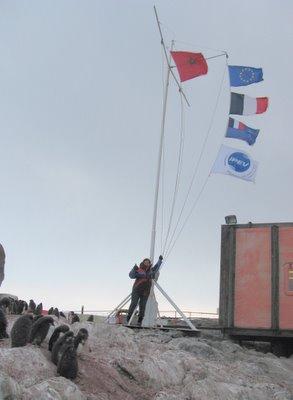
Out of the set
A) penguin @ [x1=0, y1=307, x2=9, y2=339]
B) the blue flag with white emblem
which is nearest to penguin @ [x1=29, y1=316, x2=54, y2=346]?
Answer: penguin @ [x1=0, y1=307, x2=9, y2=339]

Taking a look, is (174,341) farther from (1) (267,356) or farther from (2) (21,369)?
(2) (21,369)

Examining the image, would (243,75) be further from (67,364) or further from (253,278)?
(67,364)

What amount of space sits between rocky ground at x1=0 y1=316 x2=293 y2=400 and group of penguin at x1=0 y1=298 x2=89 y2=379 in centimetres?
18

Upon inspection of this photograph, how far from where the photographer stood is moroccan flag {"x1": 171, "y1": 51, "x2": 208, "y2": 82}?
78.3 ft

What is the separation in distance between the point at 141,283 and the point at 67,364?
863 cm

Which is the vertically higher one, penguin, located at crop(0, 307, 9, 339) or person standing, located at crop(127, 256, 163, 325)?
person standing, located at crop(127, 256, 163, 325)

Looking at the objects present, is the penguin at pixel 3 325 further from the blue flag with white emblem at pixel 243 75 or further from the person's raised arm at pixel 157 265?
the blue flag with white emblem at pixel 243 75

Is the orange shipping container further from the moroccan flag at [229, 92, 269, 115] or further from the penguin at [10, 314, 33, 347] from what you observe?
the penguin at [10, 314, 33, 347]

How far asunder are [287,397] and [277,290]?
22.2ft

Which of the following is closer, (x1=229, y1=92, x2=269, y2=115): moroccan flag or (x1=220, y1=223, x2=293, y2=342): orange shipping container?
(x1=220, y1=223, x2=293, y2=342): orange shipping container

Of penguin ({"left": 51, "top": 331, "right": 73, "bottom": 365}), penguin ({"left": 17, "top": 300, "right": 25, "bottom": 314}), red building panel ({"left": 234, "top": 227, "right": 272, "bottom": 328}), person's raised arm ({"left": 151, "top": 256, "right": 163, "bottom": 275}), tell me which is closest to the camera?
penguin ({"left": 51, "top": 331, "right": 73, "bottom": 365})

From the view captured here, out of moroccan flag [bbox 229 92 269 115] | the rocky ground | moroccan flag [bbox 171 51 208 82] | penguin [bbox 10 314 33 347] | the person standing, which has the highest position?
moroccan flag [bbox 171 51 208 82]

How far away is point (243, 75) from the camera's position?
24.7 m

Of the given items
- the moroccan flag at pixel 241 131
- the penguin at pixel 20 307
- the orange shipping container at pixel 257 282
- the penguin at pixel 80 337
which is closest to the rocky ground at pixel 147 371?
the penguin at pixel 80 337
